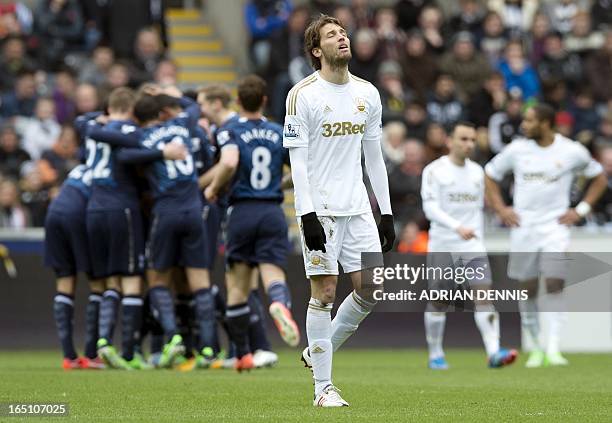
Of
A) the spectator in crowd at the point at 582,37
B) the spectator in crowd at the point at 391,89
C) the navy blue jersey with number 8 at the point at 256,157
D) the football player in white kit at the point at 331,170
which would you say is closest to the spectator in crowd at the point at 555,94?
the spectator in crowd at the point at 582,37

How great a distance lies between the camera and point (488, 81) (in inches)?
896

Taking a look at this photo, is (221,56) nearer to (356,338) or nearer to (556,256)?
(356,338)

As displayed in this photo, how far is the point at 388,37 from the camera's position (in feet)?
77.8

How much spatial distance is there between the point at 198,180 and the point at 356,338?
17.9 feet

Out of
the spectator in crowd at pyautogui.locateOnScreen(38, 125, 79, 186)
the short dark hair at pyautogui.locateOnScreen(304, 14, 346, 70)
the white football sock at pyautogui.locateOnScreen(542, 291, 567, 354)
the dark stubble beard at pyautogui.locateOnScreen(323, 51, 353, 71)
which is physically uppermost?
the short dark hair at pyautogui.locateOnScreen(304, 14, 346, 70)

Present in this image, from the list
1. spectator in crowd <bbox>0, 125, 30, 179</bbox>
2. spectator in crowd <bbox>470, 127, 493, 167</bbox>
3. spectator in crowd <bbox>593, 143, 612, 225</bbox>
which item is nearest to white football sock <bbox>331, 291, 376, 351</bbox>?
spectator in crowd <bbox>0, 125, 30, 179</bbox>

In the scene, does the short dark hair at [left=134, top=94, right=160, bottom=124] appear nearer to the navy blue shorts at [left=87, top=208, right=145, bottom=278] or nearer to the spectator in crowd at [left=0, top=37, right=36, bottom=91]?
the navy blue shorts at [left=87, top=208, right=145, bottom=278]

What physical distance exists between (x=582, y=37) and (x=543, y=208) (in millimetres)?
9746

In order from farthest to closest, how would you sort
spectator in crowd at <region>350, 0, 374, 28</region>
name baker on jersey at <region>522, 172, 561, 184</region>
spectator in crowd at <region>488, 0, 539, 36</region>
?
spectator in crowd at <region>488, 0, 539, 36</region>
spectator in crowd at <region>350, 0, 374, 28</region>
name baker on jersey at <region>522, 172, 561, 184</region>

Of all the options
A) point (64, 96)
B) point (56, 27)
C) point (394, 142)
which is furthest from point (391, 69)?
point (56, 27)

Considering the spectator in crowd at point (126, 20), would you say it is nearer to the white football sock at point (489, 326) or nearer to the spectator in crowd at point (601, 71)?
the spectator in crowd at point (601, 71)

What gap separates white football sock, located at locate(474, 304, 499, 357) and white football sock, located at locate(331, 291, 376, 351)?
15.5 feet

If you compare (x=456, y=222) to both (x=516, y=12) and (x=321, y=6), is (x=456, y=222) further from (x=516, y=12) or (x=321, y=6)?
(x=516, y=12)

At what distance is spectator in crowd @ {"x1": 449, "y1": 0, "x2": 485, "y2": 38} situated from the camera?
962 inches
